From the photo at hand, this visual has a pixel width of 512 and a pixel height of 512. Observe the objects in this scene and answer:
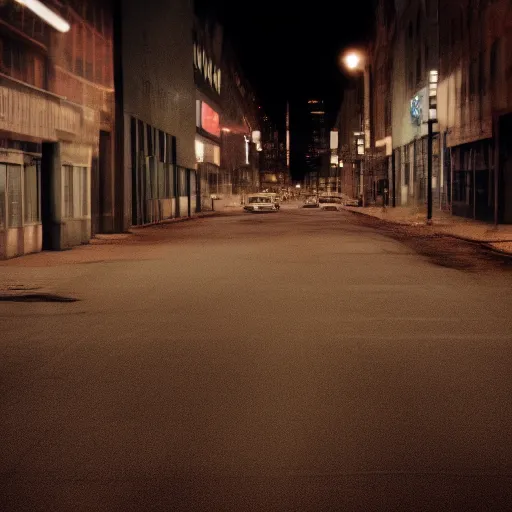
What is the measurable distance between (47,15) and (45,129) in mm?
4300

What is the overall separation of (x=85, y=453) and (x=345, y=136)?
16508 centimetres

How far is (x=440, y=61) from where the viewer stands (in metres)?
55.1

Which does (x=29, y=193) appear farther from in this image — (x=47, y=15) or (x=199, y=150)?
(x=199, y=150)

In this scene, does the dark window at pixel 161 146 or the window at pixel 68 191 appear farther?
the dark window at pixel 161 146

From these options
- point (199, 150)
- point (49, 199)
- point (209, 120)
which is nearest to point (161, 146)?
point (199, 150)

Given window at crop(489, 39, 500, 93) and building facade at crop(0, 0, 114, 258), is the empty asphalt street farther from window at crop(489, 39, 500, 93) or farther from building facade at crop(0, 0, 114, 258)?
window at crop(489, 39, 500, 93)

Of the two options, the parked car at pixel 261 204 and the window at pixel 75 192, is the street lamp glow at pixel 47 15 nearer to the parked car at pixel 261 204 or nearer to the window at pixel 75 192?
the window at pixel 75 192

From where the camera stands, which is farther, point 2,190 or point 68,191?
point 68,191

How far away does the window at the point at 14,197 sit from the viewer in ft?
77.3

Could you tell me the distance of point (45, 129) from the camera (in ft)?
83.4

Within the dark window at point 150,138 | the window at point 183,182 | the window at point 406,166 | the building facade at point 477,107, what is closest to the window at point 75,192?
the building facade at point 477,107

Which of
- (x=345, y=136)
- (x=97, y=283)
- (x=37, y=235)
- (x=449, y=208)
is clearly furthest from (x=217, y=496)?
(x=345, y=136)

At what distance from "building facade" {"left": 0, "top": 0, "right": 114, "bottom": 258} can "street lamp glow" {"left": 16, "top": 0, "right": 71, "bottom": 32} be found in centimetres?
25

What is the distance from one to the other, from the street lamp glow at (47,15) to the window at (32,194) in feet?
14.1
